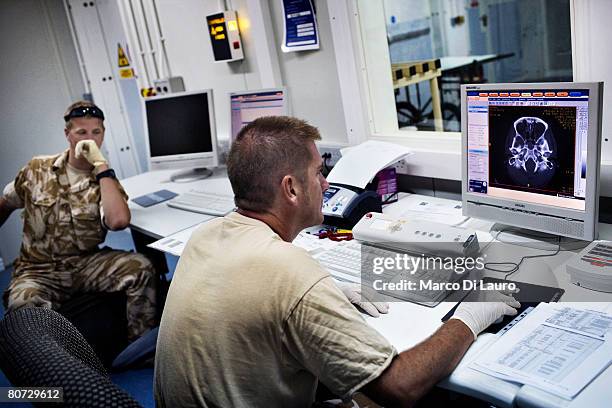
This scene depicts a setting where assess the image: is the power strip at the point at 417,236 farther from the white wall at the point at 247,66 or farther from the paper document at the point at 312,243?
the white wall at the point at 247,66

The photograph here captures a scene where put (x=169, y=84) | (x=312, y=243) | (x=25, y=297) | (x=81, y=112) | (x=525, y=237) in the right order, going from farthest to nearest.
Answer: (x=169, y=84) → (x=81, y=112) → (x=25, y=297) → (x=312, y=243) → (x=525, y=237)

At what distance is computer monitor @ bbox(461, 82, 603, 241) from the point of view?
131cm

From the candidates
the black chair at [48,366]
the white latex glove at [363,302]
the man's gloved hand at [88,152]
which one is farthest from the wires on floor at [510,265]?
the man's gloved hand at [88,152]

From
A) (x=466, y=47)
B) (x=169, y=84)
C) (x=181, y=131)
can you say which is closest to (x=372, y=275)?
(x=181, y=131)

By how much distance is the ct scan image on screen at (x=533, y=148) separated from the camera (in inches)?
53.2

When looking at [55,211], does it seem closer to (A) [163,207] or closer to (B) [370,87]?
(A) [163,207]

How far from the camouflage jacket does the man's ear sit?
1523mm

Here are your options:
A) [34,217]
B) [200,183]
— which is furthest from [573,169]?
[34,217]

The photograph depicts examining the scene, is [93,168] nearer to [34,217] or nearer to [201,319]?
[34,217]

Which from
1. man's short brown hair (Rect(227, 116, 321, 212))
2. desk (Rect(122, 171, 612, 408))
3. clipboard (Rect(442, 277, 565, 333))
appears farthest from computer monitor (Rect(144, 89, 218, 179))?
clipboard (Rect(442, 277, 565, 333))

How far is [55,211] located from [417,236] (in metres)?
1.66

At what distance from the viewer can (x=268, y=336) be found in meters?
0.92

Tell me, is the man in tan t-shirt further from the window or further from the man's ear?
the window

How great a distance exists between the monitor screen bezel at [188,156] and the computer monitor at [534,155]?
1.56 m
